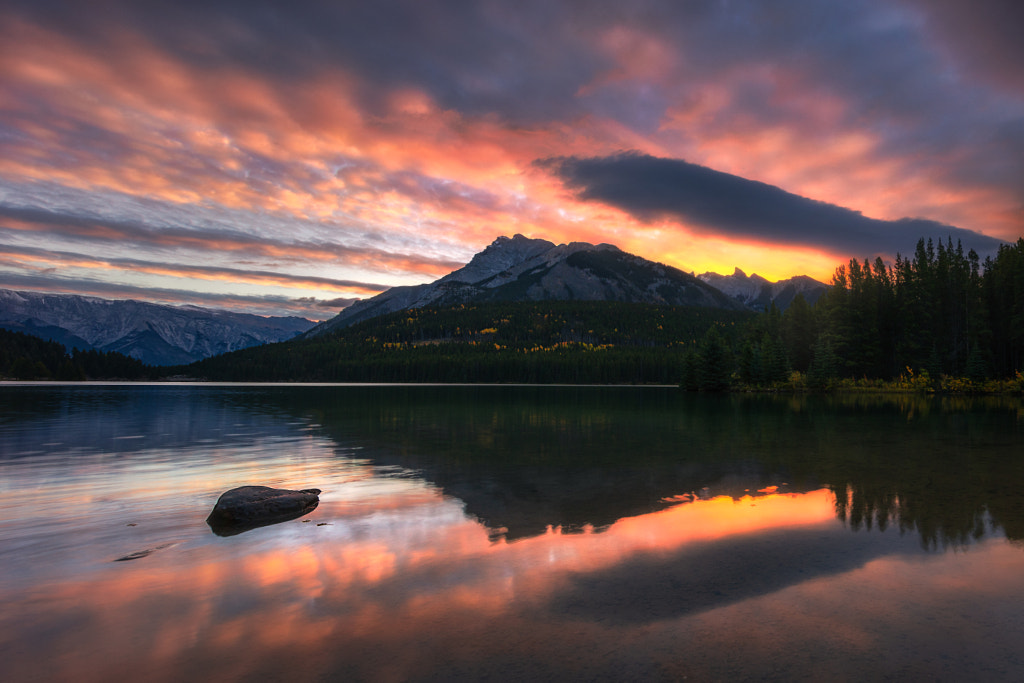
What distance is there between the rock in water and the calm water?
620 mm

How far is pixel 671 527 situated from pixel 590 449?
17.3m

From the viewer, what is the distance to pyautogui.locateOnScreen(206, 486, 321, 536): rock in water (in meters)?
17.0

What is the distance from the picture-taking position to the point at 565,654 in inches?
337

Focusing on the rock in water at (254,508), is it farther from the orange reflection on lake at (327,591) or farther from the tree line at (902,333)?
the tree line at (902,333)

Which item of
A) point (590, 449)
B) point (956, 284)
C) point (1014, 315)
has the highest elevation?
point (956, 284)

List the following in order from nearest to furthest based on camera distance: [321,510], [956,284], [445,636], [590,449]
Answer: [445,636], [321,510], [590,449], [956,284]

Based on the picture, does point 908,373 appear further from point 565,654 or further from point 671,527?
point 565,654

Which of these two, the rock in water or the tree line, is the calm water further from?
the tree line

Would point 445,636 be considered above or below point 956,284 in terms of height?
below

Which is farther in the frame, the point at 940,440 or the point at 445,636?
the point at 940,440

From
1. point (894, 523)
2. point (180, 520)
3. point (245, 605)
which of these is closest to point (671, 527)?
point (894, 523)

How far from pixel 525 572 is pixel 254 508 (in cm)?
1062

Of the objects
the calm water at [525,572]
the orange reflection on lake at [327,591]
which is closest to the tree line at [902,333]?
the calm water at [525,572]


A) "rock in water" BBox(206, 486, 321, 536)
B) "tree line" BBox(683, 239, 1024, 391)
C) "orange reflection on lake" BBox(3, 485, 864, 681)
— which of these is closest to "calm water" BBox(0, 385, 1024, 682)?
"orange reflection on lake" BBox(3, 485, 864, 681)
